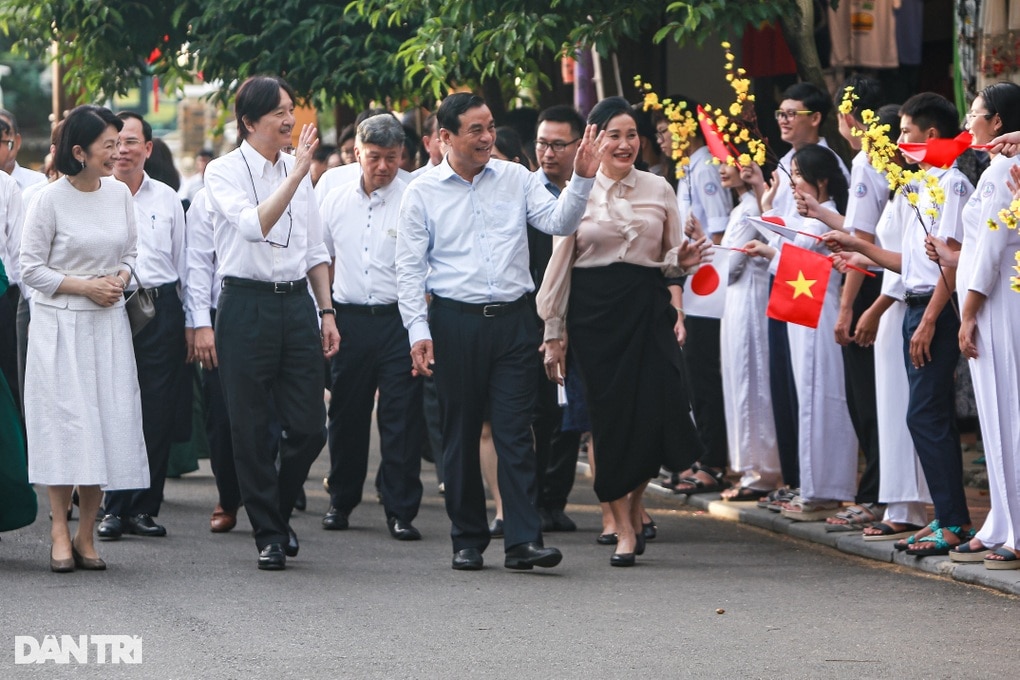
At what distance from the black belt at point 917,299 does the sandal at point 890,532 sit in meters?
1.20

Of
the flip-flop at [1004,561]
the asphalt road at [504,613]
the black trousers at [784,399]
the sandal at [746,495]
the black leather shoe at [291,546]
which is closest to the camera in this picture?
the asphalt road at [504,613]

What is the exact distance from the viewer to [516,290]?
8.12 meters

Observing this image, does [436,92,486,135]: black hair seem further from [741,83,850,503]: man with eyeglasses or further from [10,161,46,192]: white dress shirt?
[10,161,46,192]: white dress shirt

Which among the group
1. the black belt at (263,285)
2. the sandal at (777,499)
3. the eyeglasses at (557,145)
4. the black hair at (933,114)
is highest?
the black hair at (933,114)

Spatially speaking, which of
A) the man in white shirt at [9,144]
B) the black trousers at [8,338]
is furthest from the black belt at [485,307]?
the man in white shirt at [9,144]

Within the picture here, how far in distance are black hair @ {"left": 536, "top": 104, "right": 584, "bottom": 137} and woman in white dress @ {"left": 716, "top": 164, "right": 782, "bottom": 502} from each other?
1.64 metres

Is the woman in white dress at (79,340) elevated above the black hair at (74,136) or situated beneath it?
situated beneath

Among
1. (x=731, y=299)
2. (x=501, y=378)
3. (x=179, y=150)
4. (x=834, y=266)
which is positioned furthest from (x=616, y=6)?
(x=179, y=150)

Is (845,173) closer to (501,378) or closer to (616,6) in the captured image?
(616,6)

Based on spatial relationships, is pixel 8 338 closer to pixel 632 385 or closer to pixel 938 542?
pixel 632 385

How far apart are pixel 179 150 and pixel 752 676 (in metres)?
53.0

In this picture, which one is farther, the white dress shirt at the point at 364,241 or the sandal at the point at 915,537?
the white dress shirt at the point at 364,241

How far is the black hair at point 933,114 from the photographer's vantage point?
26.7 feet

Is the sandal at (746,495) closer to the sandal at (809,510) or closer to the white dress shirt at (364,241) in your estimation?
the sandal at (809,510)
